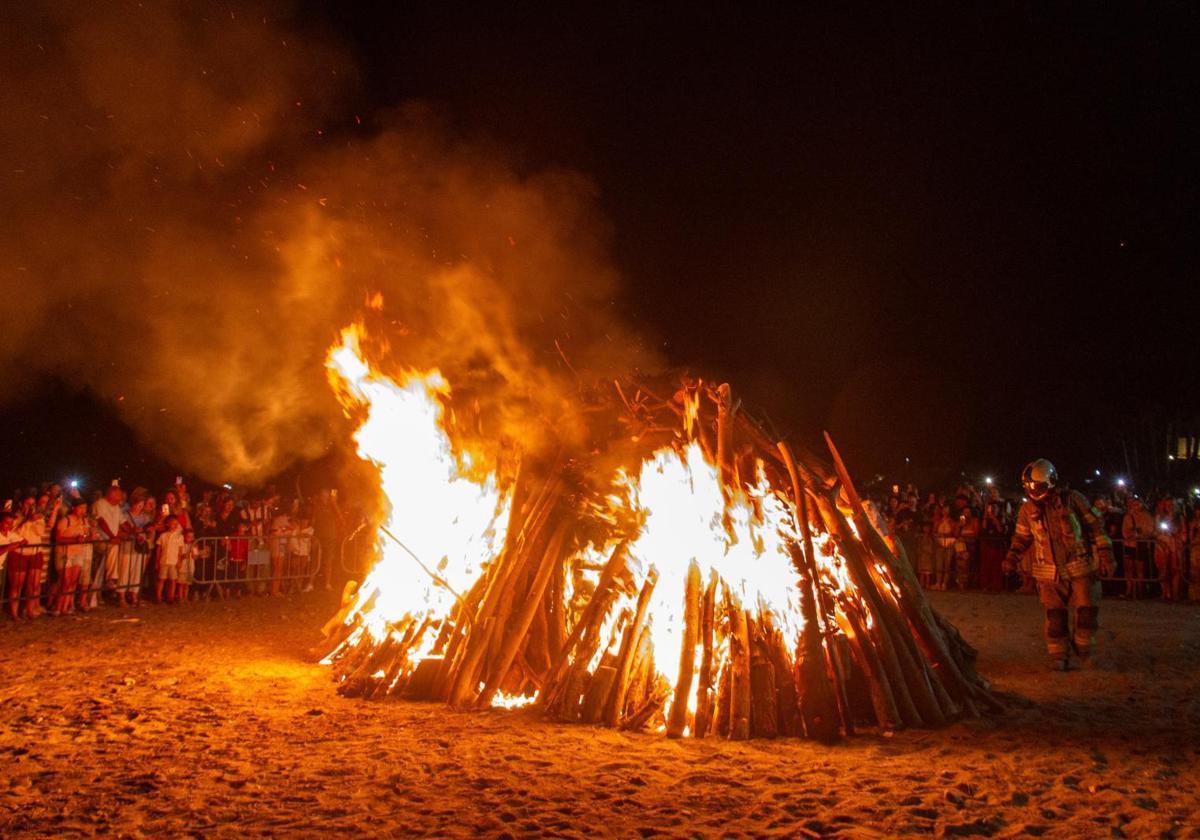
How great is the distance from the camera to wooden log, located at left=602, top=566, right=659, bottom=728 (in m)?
6.85

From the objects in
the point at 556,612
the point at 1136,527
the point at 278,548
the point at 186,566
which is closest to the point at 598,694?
the point at 556,612

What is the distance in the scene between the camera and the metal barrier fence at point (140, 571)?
1255cm

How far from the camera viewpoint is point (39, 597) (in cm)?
1262

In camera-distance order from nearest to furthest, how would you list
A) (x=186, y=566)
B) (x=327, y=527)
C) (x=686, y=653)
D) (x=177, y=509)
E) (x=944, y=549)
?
(x=686, y=653)
(x=186, y=566)
(x=177, y=509)
(x=327, y=527)
(x=944, y=549)

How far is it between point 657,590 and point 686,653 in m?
0.73

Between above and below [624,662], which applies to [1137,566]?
above

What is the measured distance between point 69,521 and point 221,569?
3241 millimetres

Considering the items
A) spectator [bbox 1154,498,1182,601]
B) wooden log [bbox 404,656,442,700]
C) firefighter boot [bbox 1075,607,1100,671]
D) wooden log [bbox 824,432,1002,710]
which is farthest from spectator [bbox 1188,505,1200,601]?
wooden log [bbox 404,656,442,700]

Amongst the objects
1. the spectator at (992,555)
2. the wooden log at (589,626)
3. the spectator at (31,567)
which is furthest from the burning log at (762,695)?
the spectator at (992,555)

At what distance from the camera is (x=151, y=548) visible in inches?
567

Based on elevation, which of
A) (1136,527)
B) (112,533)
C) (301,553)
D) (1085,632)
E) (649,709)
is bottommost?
(649,709)

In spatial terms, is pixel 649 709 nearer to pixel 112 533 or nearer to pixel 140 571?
pixel 140 571

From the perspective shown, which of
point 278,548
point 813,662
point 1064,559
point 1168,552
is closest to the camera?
point 813,662

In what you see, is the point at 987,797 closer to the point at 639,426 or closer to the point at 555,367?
the point at 639,426
